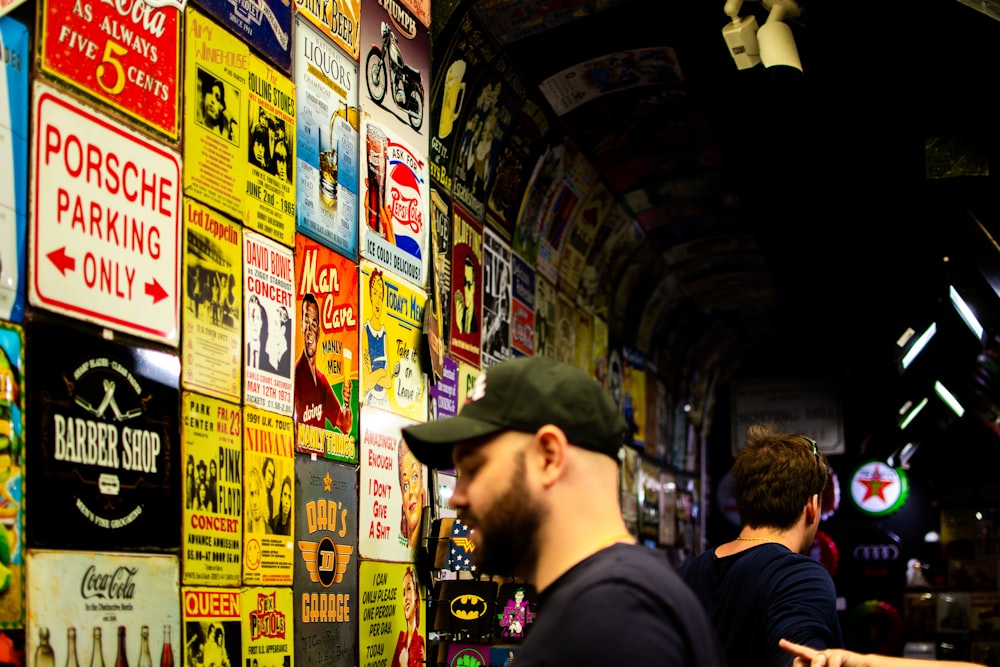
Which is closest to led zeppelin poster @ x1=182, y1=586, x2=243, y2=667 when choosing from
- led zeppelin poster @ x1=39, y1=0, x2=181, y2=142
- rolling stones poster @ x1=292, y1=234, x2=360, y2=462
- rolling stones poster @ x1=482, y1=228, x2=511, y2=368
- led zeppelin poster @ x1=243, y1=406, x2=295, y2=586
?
led zeppelin poster @ x1=243, y1=406, x2=295, y2=586

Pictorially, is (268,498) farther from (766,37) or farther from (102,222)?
(766,37)

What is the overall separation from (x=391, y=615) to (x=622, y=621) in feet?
11.1

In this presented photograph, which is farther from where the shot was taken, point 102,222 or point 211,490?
point 211,490

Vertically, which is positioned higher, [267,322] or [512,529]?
[267,322]

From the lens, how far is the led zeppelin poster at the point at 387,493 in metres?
4.56

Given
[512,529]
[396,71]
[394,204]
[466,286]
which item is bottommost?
[512,529]

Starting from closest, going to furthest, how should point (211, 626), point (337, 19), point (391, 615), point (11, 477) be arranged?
point (11, 477)
point (211, 626)
point (337, 19)
point (391, 615)

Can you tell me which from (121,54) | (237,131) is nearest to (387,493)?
(237,131)

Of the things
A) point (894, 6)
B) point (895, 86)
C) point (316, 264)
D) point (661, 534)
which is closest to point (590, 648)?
point (316, 264)

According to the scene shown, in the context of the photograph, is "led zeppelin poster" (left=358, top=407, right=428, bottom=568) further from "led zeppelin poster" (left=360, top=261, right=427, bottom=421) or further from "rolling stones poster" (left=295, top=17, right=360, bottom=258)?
"rolling stones poster" (left=295, top=17, right=360, bottom=258)

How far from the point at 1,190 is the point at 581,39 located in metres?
4.06

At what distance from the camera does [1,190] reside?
2.61 meters

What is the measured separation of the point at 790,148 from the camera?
7.27 m

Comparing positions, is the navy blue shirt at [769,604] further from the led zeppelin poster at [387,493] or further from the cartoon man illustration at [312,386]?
the led zeppelin poster at [387,493]
